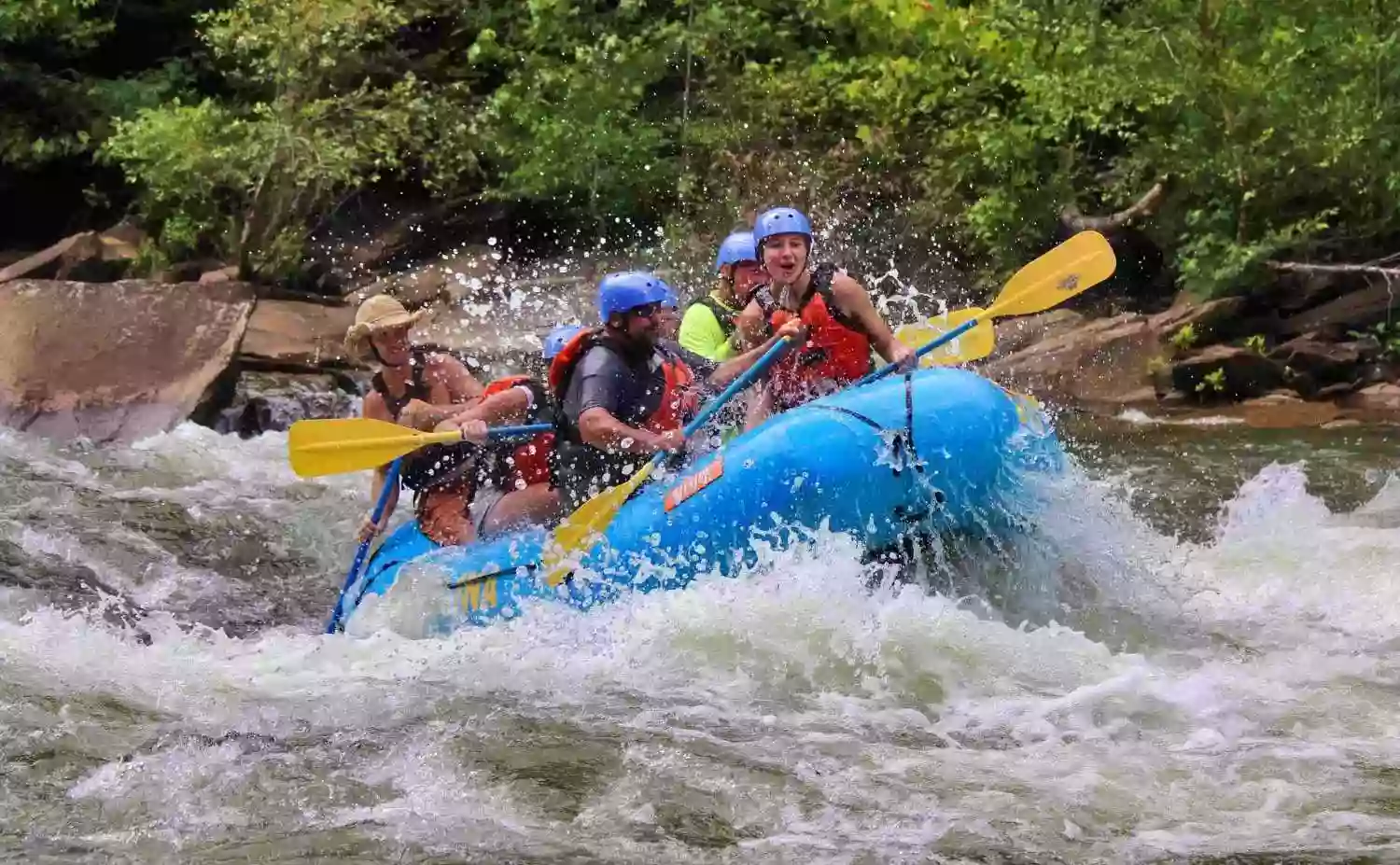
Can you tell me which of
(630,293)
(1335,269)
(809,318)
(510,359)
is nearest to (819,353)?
(809,318)

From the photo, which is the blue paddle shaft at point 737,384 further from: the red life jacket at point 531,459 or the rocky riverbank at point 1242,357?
the rocky riverbank at point 1242,357

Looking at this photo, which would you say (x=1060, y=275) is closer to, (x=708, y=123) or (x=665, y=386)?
(x=665, y=386)

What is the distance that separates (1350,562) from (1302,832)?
2.52 metres

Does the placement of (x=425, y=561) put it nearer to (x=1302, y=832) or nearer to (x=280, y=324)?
(x=1302, y=832)

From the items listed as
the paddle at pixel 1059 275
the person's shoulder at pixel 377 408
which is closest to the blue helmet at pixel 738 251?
the paddle at pixel 1059 275

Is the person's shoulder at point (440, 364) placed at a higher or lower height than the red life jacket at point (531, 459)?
higher

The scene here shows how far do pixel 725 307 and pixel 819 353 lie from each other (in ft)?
3.42

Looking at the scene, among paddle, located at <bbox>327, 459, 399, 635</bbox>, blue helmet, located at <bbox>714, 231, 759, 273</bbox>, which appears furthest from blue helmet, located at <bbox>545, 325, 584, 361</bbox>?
blue helmet, located at <bbox>714, 231, 759, 273</bbox>

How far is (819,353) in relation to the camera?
570 centimetres

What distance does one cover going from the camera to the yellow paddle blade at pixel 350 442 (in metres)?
5.39

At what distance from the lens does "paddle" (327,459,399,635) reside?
5672 mm

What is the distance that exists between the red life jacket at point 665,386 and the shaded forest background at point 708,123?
5.27 metres

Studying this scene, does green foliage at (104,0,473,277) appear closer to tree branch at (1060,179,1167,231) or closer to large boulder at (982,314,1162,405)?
tree branch at (1060,179,1167,231)

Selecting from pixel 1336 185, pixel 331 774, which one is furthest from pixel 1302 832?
pixel 1336 185
